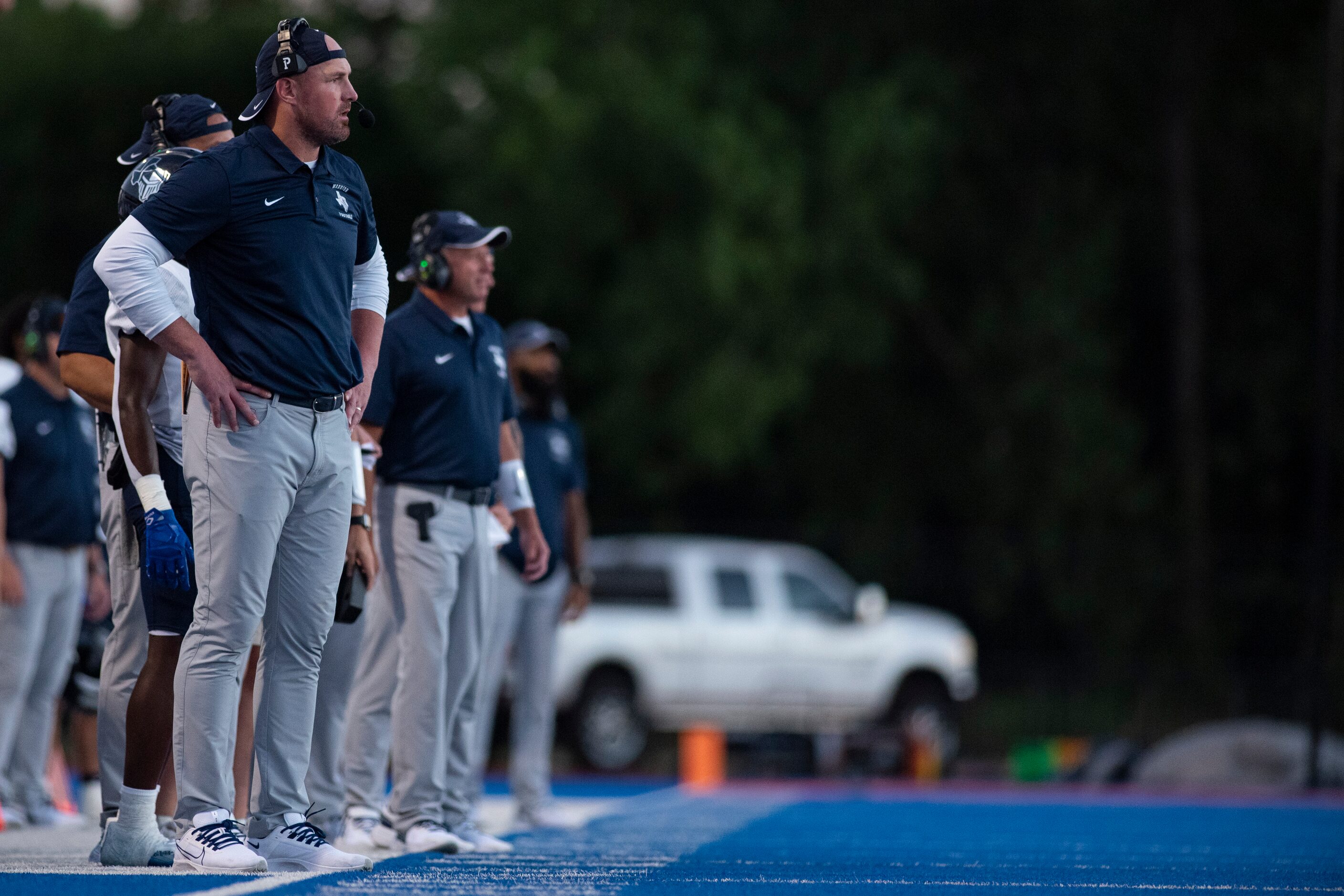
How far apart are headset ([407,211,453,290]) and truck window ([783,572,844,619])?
40.1 ft

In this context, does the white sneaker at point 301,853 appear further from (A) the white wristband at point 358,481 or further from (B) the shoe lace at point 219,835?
(A) the white wristband at point 358,481

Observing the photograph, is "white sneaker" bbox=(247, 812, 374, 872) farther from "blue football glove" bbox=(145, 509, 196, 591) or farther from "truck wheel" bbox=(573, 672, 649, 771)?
"truck wheel" bbox=(573, 672, 649, 771)

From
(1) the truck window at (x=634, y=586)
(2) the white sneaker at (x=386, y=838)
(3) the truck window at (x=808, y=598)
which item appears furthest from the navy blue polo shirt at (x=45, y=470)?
(3) the truck window at (x=808, y=598)

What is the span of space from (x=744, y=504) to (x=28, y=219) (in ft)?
35.5

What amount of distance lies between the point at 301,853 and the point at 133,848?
0.52 meters

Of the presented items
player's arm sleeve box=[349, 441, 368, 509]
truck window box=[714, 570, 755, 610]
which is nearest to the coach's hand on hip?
player's arm sleeve box=[349, 441, 368, 509]

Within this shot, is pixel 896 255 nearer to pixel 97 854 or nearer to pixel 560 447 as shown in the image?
pixel 560 447

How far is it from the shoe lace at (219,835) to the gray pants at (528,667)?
3.94 metres

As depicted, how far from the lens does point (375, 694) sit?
7461mm

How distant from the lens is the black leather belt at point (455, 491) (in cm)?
730

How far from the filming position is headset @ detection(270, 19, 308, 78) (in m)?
5.74

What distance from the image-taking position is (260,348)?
5672 millimetres

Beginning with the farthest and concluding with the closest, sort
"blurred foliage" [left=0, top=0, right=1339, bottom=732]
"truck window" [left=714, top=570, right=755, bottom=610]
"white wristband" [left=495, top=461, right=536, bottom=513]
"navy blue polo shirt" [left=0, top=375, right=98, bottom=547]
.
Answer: "blurred foliage" [left=0, top=0, right=1339, bottom=732] → "truck window" [left=714, top=570, right=755, bottom=610] → "navy blue polo shirt" [left=0, top=375, right=98, bottom=547] → "white wristband" [left=495, top=461, right=536, bottom=513]

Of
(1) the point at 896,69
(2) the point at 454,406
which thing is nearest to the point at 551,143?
(1) the point at 896,69
